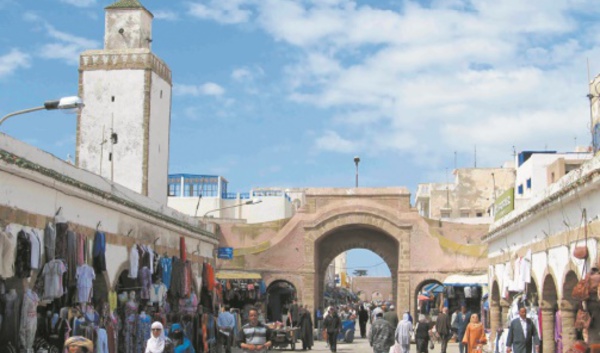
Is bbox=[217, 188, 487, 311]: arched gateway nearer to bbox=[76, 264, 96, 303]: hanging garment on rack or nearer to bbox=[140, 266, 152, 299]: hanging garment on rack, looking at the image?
bbox=[140, 266, 152, 299]: hanging garment on rack

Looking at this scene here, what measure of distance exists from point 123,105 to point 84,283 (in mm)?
17692

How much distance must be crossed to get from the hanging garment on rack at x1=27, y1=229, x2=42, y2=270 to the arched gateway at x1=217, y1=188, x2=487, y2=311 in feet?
78.8

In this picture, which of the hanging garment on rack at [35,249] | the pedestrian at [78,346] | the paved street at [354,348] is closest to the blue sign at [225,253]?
the paved street at [354,348]

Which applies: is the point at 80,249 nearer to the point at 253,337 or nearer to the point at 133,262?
the point at 133,262

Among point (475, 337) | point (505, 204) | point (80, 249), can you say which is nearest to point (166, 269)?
point (80, 249)

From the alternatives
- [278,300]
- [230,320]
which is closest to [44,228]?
[230,320]

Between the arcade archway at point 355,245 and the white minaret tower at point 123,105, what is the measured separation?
10.6 m

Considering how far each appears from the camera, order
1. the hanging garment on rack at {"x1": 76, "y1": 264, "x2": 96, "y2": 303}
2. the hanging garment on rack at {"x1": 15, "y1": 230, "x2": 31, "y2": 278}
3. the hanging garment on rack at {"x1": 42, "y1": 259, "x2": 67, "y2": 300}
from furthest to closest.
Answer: the hanging garment on rack at {"x1": 76, "y1": 264, "x2": 96, "y2": 303} → the hanging garment on rack at {"x1": 42, "y1": 259, "x2": 67, "y2": 300} → the hanging garment on rack at {"x1": 15, "y1": 230, "x2": 31, "y2": 278}

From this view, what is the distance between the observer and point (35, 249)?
39.7 feet

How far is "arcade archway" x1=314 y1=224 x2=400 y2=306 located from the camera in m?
39.6

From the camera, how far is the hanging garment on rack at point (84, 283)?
1378 cm

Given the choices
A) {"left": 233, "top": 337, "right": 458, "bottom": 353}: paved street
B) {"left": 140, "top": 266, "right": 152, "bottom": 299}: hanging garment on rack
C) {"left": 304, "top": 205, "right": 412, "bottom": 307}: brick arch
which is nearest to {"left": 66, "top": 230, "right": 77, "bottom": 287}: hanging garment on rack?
{"left": 140, "top": 266, "right": 152, "bottom": 299}: hanging garment on rack

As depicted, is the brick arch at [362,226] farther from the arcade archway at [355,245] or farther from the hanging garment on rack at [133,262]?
the hanging garment on rack at [133,262]

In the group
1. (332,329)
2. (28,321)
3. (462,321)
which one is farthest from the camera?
(332,329)
